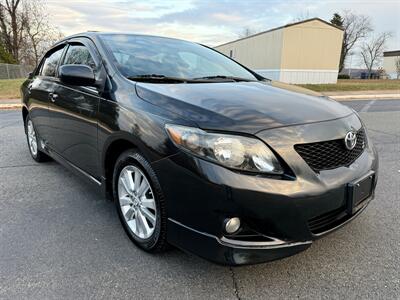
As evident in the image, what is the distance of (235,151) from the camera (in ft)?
6.39

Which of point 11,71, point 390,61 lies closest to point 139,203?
point 11,71

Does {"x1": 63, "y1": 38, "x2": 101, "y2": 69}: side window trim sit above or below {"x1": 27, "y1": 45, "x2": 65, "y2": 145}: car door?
above

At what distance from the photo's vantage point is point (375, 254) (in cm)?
250

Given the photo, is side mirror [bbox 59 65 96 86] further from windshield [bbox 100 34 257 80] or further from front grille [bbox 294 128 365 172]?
front grille [bbox 294 128 365 172]

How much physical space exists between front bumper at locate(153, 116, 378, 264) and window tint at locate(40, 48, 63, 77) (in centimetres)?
246

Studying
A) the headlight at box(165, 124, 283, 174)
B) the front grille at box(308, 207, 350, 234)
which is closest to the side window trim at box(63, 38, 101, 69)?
the headlight at box(165, 124, 283, 174)

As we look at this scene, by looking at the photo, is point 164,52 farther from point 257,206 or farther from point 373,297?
point 373,297

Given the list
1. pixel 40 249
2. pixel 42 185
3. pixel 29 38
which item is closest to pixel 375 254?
pixel 40 249

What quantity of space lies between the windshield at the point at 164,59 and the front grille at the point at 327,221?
5.25 ft

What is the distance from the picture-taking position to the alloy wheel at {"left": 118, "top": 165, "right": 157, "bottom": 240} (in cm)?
238

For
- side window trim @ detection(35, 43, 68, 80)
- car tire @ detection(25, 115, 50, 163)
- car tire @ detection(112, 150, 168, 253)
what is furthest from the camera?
car tire @ detection(25, 115, 50, 163)

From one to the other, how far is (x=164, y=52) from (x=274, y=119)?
159cm

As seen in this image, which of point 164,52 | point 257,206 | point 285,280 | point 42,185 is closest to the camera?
point 257,206

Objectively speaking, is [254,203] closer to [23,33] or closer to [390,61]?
[23,33]
